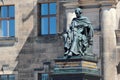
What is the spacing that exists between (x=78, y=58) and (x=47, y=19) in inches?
356

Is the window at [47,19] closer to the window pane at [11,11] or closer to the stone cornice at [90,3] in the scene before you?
the window pane at [11,11]

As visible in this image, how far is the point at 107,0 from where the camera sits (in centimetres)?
2911

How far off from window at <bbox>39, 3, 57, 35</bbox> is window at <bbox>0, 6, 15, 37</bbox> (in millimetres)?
1394

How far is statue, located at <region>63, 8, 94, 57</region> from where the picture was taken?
76.9 ft

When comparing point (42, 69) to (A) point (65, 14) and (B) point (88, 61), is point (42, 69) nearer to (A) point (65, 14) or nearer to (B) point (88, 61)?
(A) point (65, 14)

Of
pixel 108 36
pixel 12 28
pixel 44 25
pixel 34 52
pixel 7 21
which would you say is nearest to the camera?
pixel 108 36

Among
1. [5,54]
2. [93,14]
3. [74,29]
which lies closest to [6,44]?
[5,54]

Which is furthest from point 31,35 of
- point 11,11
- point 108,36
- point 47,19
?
point 108,36

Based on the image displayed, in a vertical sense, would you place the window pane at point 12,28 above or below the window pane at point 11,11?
below

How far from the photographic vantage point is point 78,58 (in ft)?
75.3

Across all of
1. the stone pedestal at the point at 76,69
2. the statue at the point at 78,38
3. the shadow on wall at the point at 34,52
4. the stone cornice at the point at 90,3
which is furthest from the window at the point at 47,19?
the stone pedestal at the point at 76,69

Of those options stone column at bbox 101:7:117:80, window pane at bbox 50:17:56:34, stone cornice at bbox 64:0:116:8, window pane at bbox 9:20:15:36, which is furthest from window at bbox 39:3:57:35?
stone column at bbox 101:7:117:80

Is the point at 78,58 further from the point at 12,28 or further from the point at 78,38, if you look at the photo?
the point at 12,28

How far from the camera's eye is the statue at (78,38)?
23.4 metres
